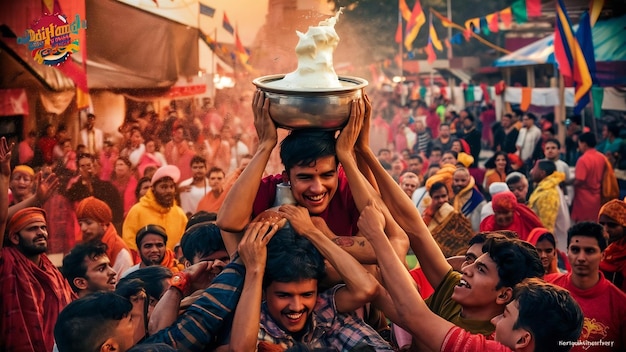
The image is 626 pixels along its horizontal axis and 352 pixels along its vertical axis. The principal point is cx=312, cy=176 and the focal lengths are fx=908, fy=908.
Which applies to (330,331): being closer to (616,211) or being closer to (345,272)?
(345,272)

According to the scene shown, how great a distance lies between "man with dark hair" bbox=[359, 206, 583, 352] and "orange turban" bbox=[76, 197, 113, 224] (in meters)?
4.77

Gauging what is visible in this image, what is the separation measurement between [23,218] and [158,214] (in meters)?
1.78

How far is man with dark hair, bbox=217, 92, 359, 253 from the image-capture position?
4.14 meters

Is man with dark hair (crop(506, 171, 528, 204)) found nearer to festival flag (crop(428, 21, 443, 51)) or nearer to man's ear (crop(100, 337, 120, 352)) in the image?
festival flag (crop(428, 21, 443, 51))

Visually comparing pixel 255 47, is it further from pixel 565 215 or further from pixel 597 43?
pixel 597 43

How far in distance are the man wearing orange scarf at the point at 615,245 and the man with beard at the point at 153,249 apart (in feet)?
10.6

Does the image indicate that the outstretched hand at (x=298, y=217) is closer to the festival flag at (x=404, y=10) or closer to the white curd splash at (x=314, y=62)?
the white curd splash at (x=314, y=62)

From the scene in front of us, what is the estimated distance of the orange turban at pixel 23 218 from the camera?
6746 mm

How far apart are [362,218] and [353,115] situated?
1.60 ft

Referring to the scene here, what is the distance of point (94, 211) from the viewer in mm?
8102

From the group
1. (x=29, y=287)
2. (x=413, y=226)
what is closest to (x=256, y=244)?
(x=413, y=226)

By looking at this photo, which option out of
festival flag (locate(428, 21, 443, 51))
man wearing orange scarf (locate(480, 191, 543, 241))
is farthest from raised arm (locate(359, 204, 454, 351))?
festival flag (locate(428, 21, 443, 51))

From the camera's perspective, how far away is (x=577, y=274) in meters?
5.92

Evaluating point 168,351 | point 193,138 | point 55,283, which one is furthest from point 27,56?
point 168,351
